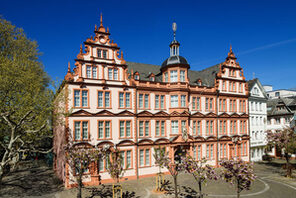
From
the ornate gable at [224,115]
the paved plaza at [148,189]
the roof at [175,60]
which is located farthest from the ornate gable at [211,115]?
the paved plaza at [148,189]

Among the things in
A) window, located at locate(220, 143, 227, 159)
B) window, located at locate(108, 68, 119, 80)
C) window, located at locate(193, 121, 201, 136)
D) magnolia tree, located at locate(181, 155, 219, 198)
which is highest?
window, located at locate(108, 68, 119, 80)

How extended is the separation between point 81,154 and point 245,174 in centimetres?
1409

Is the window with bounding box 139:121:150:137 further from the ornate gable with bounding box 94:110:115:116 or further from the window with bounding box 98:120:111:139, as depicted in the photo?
the window with bounding box 98:120:111:139

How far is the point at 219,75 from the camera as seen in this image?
36.3m

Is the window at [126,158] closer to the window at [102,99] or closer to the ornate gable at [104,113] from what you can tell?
the ornate gable at [104,113]

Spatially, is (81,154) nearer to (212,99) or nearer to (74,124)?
(74,124)

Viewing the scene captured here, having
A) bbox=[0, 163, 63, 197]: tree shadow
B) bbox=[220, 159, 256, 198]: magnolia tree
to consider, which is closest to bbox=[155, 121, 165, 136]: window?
bbox=[0, 163, 63, 197]: tree shadow

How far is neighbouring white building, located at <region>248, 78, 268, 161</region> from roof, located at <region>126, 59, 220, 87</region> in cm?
915

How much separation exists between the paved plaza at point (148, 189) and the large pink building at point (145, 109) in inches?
Result: 72.9

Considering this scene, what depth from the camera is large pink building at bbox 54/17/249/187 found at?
84.2 feet

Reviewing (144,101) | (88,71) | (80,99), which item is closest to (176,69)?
(144,101)

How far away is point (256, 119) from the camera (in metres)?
42.7

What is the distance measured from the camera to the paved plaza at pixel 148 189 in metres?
21.6

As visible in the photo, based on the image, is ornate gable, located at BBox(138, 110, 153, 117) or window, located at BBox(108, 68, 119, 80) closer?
window, located at BBox(108, 68, 119, 80)
